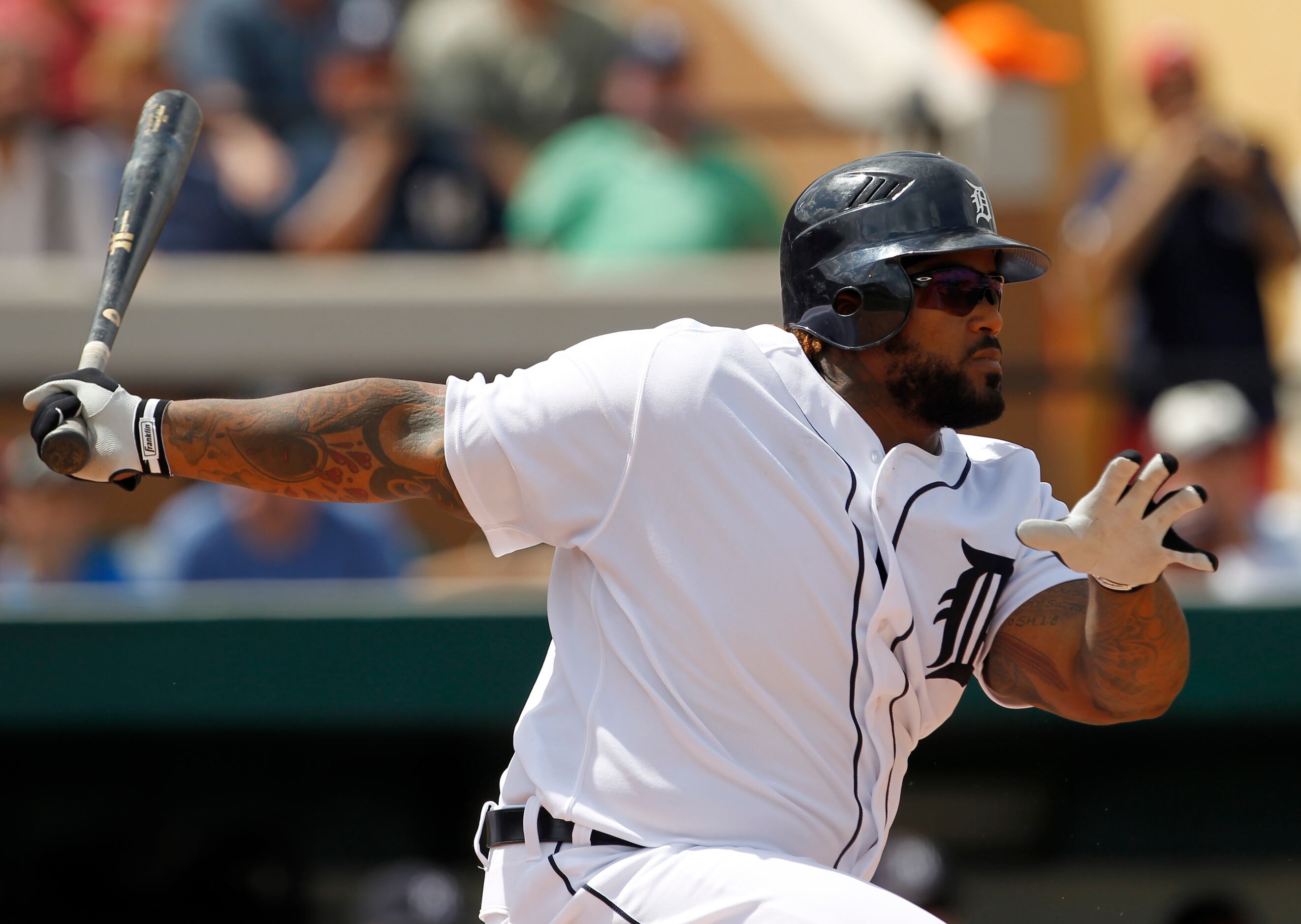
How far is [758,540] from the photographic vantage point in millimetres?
2818

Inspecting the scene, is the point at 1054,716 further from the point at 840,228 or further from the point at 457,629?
the point at 840,228

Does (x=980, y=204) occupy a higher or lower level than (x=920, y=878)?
higher

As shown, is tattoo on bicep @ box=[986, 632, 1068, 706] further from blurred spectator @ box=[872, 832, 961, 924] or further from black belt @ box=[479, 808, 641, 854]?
blurred spectator @ box=[872, 832, 961, 924]

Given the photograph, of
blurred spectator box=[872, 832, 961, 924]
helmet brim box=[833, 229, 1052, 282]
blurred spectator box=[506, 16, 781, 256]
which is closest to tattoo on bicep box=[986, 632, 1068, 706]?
helmet brim box=[833, 229, 1052, 282]

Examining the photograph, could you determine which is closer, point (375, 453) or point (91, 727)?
point (375, 453)

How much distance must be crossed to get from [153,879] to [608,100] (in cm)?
366

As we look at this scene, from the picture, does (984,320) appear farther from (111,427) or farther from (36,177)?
(36,177)

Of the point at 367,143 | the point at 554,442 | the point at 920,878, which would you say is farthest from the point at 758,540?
the point at 367,143

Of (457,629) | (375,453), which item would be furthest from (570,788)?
(457,629)

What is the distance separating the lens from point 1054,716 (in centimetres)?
575

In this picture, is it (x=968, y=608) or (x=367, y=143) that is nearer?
(x=968, y=608)

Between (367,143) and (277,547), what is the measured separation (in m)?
1.73

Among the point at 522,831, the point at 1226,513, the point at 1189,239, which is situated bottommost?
the point at 1226,513

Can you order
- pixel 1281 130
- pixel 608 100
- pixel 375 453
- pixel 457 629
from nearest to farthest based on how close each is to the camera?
pixel 375 453
pixel 457 629
pixel 608 100
pixel 1281 130
